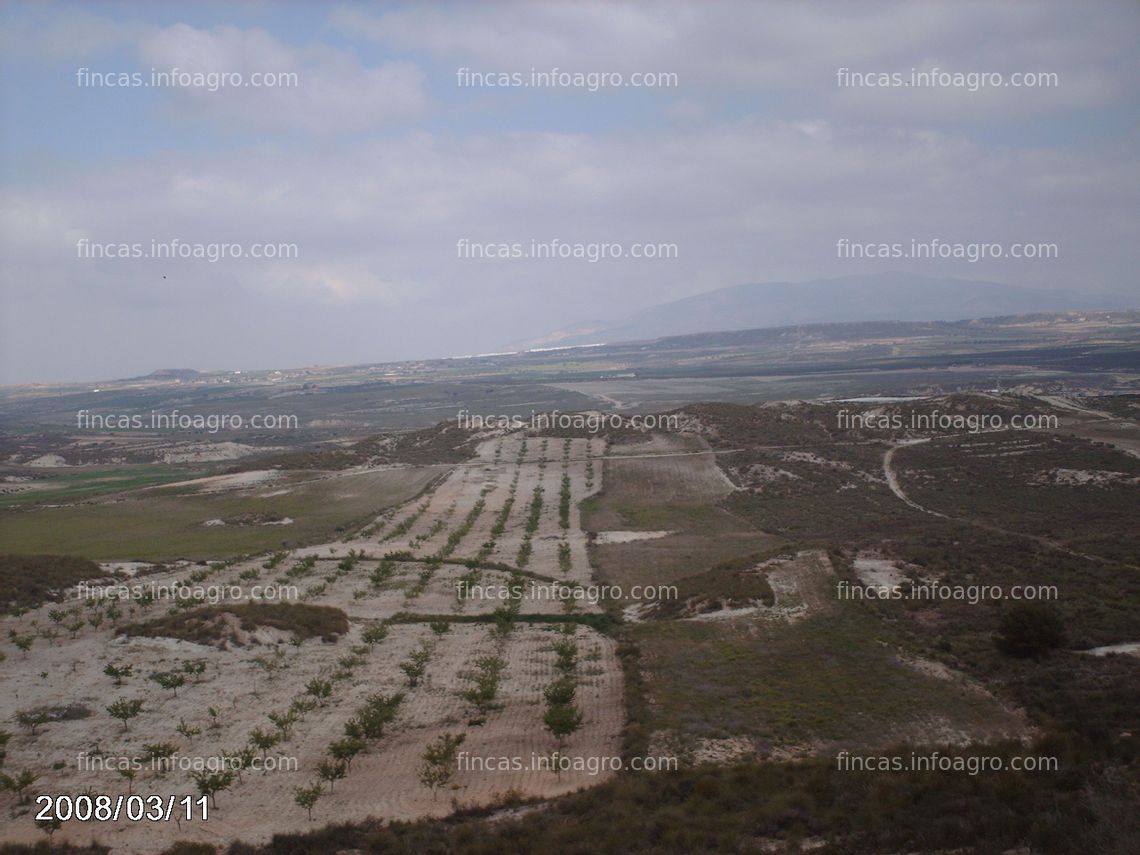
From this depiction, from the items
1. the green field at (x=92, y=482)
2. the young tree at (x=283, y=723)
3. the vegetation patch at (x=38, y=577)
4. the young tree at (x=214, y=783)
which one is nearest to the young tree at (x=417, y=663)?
the young tree at (x=283, y=723)

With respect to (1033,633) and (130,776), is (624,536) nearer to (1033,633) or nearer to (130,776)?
(1033,633)

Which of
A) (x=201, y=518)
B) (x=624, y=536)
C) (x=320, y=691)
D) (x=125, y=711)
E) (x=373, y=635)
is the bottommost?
(x=624, y=536)

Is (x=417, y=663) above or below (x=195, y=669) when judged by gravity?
below

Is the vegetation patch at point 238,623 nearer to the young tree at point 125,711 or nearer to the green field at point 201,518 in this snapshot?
the young tree at point 125,711

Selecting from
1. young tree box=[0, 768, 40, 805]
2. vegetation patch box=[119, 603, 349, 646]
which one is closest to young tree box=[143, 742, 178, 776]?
young tree box=[0, 768, 40, 805]

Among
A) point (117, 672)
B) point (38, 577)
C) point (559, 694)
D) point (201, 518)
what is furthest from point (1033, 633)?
point (201, 518)
